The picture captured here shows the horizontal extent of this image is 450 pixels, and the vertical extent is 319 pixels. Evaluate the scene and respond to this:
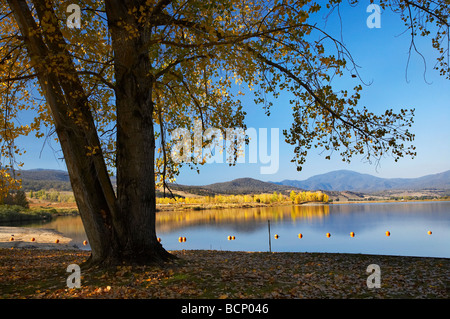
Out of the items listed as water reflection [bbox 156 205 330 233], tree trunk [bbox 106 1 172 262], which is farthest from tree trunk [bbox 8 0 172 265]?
water reflection [bbox 156 205 330 233]

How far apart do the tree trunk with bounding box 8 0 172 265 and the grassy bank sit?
2.07 feet

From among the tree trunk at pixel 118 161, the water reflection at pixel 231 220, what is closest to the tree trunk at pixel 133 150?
the tree trunk at pixel 118 161

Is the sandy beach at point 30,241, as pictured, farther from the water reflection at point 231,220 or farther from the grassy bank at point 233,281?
the water reflection at point 231,220

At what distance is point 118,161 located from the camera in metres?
7.41

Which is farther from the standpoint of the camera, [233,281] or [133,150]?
[133,150]

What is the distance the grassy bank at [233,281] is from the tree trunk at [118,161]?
630 mm

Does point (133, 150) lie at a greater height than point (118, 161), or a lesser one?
greater

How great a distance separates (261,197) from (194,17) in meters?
126

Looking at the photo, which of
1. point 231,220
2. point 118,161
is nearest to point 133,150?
point 118,161

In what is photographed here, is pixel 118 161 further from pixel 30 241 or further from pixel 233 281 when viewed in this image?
pixel 30 241

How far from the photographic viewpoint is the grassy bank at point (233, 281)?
5383 millimetres

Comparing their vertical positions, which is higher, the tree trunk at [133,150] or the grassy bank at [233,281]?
the tree trunk at [133,150]

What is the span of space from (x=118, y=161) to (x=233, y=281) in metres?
3.88

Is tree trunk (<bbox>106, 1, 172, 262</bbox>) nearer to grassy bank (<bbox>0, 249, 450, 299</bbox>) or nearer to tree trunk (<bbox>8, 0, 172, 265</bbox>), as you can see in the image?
tree trunk (<bbox>8, 0, 172, 265</bbox>)
